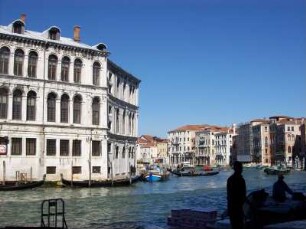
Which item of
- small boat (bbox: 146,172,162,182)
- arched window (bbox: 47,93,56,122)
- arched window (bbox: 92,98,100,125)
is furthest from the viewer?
small boat (bbox: 146,172,162,182)

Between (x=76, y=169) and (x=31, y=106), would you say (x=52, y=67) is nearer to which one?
(x=31, y=106)

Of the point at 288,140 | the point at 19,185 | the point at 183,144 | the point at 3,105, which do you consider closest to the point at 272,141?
the point at 288,140

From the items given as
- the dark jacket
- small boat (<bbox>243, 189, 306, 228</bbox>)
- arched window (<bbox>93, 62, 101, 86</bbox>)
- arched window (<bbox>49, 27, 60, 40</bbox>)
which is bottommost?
small boat (<bbox>243, 189, 306, 228</bbox>)

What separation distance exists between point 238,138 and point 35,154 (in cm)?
7965

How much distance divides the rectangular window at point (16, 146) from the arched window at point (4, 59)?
3.64 metres

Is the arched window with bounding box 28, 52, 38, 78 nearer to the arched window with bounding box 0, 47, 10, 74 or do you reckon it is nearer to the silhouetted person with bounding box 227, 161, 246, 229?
the arched window with bounding box 0, 47, 10, 74

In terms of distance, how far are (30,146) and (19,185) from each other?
10.8ft

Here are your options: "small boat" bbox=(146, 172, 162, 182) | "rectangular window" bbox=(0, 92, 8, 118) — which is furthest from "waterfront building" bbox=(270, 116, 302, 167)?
"rectangular window" bbox=(0, 92, 8, 118)

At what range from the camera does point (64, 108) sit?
27672mm

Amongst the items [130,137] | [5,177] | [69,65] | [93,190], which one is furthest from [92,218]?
[130,137]

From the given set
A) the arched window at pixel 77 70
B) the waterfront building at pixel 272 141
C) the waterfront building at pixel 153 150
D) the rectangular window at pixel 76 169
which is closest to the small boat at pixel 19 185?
the rectangular window at pixel 76 169

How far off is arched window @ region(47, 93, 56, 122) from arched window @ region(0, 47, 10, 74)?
2.86 metres

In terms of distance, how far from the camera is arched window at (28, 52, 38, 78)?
87.1ft

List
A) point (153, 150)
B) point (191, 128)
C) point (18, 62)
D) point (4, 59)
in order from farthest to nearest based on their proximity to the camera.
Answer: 1. point (153, 150)
2. point (191, 128)
3. point (18, 62)
4. point (4, 59)
